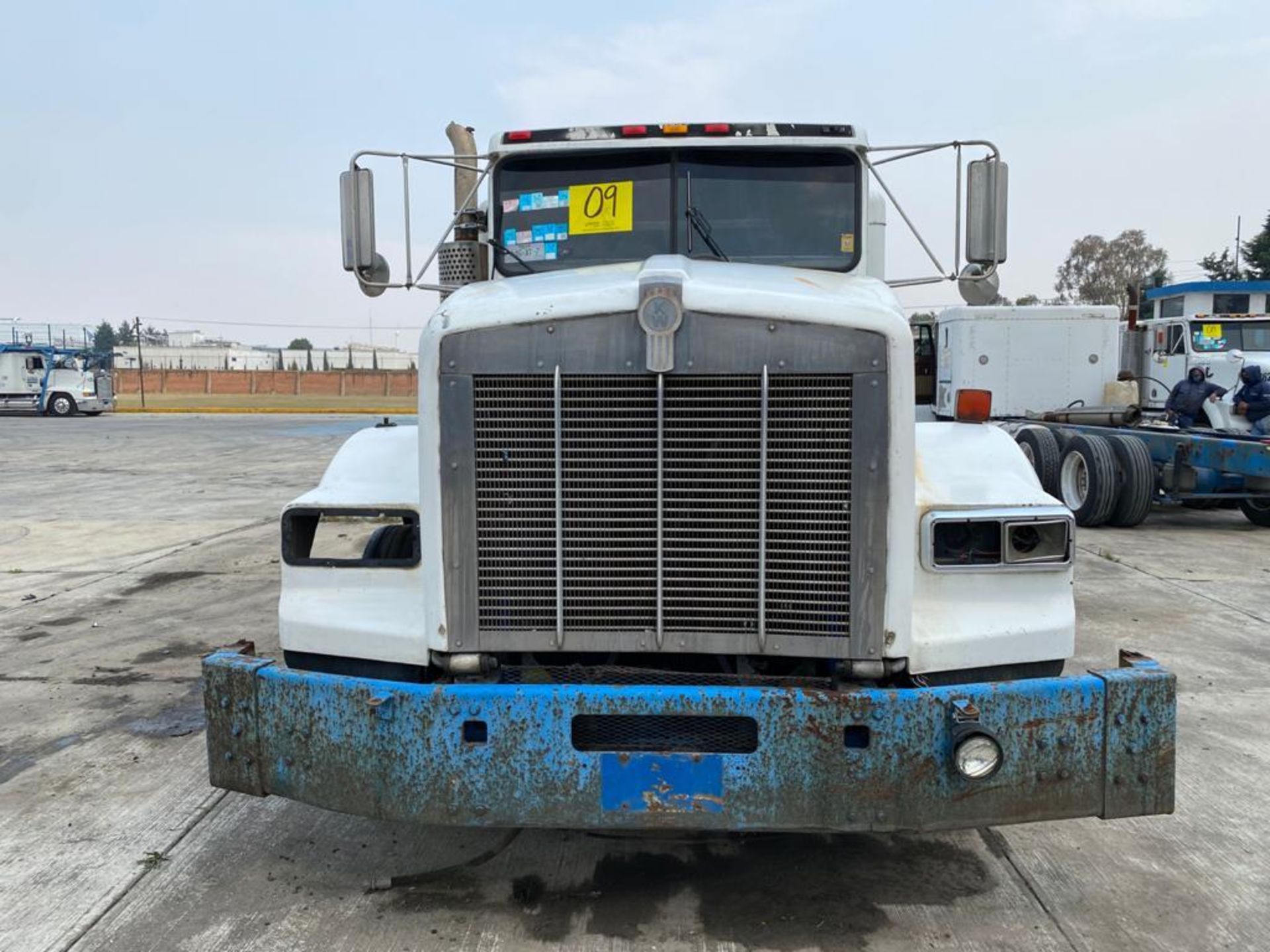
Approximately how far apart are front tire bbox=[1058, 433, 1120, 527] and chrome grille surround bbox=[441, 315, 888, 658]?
30.0ft

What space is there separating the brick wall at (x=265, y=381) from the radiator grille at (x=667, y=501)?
54.9m

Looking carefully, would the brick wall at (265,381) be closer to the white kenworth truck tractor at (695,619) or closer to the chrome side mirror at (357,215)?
the chrome side mirror at (357,215)

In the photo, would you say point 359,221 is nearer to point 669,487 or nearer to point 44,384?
point 669,487

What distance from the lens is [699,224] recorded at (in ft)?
14.0

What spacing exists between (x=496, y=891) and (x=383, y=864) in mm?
467

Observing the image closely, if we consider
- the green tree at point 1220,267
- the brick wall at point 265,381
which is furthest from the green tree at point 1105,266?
the brick wall at point 265,381

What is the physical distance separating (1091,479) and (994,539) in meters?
8.80

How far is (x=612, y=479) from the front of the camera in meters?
2.93

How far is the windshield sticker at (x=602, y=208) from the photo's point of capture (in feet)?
14.2

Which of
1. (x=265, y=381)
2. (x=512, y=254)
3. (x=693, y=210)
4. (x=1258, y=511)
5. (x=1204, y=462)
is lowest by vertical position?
(x=1258, y=511)

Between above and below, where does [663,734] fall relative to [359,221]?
below

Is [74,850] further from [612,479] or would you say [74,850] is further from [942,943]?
[942,943]

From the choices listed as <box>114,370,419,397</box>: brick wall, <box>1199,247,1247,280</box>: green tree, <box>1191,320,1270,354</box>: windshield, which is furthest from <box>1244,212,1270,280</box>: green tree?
<box>114,370,419,397</box>: brick wall

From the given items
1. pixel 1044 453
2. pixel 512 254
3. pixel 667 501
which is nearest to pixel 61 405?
pixel 1044 453
